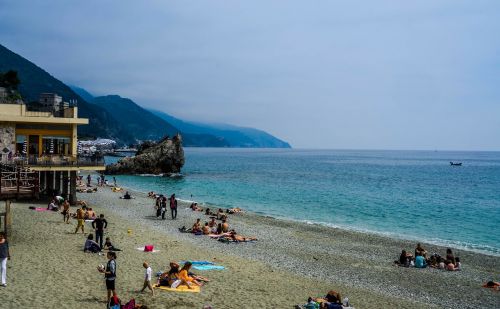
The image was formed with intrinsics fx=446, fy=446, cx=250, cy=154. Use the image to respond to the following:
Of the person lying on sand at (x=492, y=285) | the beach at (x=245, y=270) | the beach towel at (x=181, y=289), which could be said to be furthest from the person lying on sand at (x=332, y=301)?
the person lying on sand at (x=492, y=285)

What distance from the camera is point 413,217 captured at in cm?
4572

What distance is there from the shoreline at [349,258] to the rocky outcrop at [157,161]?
54640 mm

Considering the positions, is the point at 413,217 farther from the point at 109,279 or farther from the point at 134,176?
the point at 134,176

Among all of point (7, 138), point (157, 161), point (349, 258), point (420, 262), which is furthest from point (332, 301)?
point (157, 161)

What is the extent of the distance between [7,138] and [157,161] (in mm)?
56782

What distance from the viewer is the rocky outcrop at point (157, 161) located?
91.4m

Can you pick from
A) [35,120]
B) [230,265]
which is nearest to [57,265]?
[230,265]

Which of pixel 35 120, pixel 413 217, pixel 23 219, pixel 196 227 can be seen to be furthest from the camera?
pixel 413 217

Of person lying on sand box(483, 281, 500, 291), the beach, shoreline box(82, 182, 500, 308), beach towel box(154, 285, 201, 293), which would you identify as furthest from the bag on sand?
person lying on sand box(483, 281, 500, 291)

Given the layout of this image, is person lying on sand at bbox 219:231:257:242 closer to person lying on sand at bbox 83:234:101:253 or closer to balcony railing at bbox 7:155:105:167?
person lying on sand at bbox 83:234:101:253

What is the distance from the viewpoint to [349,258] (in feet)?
80.4

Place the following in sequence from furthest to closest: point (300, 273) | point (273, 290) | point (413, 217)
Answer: point (413, 217) → point (300, 273) → point (273, 290)

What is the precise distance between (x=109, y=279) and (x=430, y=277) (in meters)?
15.5

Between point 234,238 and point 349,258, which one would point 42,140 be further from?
point 349,258
